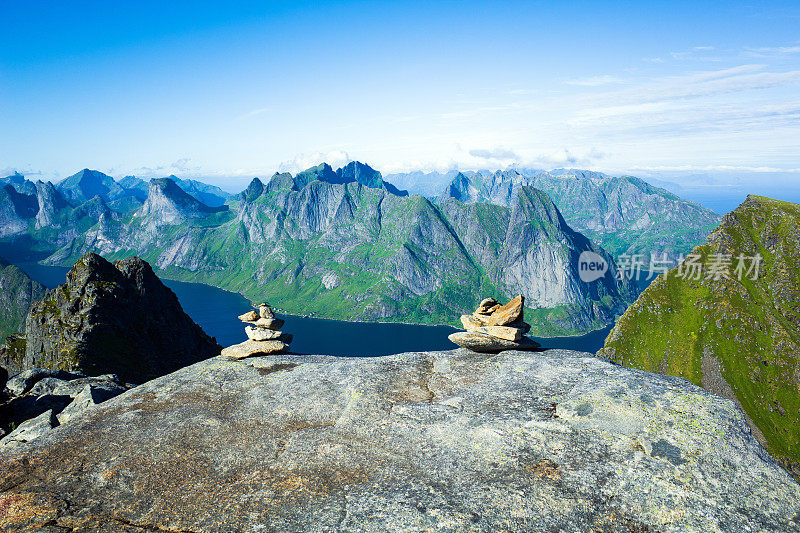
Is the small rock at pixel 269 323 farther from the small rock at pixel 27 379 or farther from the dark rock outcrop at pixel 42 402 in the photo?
the small rock at pixel 27 379

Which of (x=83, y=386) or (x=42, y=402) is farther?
(x=83, y=386)

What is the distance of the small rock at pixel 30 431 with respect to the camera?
2097cm

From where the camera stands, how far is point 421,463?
47.9 ft

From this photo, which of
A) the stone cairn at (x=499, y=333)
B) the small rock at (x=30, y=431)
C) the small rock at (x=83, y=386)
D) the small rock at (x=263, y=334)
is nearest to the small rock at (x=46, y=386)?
the small rock at (x=83, y=386)

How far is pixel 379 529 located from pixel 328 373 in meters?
13.1

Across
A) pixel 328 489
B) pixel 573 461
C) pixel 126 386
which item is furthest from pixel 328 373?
pixel 126 386

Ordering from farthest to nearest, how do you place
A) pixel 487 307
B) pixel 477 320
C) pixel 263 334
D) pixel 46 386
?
pixel 46 386
pixel 263 334
pixel 487 307
pixel 477 320

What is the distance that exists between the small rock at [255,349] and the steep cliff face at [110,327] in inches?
2850

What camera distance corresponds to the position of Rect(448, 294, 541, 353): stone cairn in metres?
25.3

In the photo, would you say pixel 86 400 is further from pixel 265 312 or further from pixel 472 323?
pixel 472 323

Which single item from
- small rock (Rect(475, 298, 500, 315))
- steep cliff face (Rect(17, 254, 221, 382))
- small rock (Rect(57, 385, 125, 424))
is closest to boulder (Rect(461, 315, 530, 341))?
small rock (Rect(475, 298, 500, 315))

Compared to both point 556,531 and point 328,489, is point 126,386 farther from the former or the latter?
point 556,531

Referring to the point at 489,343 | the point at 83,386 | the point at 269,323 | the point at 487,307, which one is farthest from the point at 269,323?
the point at 489,343

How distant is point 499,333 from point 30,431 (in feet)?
90.4
